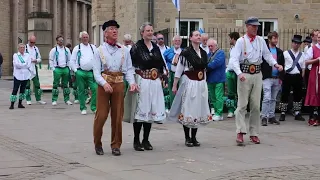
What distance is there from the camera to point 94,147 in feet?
31.2

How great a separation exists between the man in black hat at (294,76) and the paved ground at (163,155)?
2.85 feet

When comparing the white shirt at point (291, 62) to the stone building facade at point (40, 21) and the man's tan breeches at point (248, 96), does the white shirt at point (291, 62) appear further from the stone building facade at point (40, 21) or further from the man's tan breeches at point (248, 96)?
the stone building facade at point (40, 21)

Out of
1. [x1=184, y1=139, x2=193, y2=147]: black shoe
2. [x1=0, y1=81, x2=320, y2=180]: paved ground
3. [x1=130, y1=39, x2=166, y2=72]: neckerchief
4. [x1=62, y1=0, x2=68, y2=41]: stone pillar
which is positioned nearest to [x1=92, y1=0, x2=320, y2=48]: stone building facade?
[x1=0, y1=81, x2=320, y2=180]: paved ground

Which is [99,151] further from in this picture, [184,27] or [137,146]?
[184,27]

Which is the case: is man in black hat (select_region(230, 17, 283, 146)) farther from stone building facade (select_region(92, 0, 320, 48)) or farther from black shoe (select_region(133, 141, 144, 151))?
stone building facade (select_region(92, 0, 320, 48))

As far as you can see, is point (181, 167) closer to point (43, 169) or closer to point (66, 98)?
point (43, 169)

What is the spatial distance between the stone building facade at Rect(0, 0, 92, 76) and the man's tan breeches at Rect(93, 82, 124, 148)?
Result: 53.7 ft

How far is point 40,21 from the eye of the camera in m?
24.9

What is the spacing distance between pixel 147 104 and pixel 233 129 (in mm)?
3458

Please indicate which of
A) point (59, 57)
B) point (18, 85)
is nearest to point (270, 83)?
point (59, 57)

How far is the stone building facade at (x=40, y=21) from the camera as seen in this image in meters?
25.0

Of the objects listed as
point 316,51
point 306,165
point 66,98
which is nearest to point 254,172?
point 306,165

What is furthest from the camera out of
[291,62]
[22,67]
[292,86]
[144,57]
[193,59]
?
[22,67]

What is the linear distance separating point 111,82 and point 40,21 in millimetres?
16811
